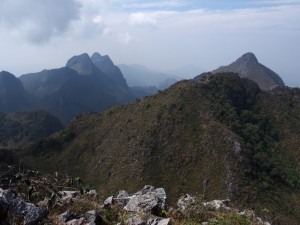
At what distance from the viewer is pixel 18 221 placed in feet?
32.6

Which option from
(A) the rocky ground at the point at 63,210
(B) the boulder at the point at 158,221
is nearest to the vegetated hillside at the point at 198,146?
(A) the rocky ground at the point at 63,210

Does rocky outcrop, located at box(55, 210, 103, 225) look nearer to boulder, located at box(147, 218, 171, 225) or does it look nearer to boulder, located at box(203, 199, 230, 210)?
boulder, located at box(147, 218, 171, 225)

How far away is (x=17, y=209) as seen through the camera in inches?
394

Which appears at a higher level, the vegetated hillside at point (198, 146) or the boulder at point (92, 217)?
the boulder at point (92, 217)

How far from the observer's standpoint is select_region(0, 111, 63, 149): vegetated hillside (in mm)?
134500

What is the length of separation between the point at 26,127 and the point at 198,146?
96.0 metres

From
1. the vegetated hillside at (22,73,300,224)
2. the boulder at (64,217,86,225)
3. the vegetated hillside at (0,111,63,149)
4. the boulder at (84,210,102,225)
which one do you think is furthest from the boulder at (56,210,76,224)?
the vegetated hillside at (0,111,63,149)

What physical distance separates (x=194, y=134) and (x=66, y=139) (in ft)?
101

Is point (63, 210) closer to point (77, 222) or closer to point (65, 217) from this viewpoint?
point (65, 217)

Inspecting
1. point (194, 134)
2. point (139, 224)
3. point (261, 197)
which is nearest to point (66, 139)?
point (194, 134)

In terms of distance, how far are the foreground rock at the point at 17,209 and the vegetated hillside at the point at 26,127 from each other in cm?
12450

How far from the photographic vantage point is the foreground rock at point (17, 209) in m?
9.78

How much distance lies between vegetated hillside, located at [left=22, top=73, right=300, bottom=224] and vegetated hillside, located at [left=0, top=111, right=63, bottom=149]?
183 feet

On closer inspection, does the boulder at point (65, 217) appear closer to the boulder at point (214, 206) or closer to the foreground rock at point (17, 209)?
the foreground rock at point (17, 209)
